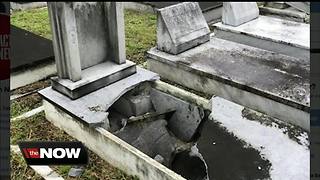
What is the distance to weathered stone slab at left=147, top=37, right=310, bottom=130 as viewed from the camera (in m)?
6.12

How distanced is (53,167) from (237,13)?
18.2 feet

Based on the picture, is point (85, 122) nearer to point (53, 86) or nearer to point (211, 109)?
point (53, 86)

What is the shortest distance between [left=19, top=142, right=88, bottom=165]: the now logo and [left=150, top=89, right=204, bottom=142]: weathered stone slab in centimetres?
209

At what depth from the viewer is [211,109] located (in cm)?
599

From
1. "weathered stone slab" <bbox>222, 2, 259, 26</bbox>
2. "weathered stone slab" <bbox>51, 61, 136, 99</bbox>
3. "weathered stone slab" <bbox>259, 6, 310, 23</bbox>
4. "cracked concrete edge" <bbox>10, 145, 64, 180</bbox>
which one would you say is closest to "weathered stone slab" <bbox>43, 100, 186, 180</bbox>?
"weathered stone slab" <bbox>51, 61, 136, 99</bbox>

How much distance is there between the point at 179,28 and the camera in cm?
766

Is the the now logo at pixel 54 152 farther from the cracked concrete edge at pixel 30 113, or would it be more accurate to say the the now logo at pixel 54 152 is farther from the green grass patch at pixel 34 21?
the green grass patch at pixel 34 21

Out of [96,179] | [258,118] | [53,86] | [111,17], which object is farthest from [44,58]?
[258,118]

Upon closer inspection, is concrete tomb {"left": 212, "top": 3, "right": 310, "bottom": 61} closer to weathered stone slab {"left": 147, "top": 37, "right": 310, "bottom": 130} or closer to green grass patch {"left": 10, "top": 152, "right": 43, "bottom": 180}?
weathered stone slab {"left": 147, "top": 37, "right": 310, "bottom": 130}

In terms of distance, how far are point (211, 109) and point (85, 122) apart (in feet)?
6.35

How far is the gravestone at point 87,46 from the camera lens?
555 centimetres

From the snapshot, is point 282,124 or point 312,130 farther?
point 282,124

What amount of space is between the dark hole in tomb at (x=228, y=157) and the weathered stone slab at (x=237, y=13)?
390cm

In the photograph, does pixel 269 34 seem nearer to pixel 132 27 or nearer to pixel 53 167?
pixel 132 27
